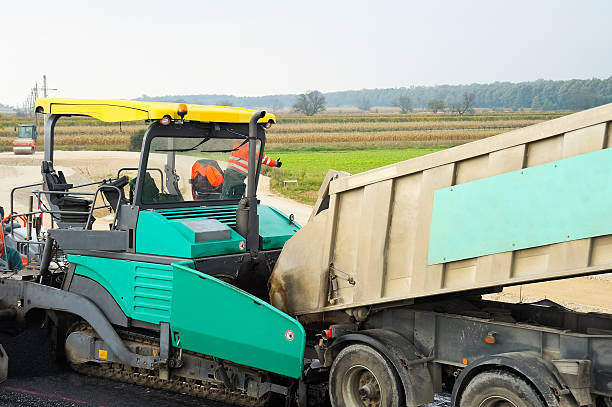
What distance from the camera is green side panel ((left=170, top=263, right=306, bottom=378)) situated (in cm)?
616

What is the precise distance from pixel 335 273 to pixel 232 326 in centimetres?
103

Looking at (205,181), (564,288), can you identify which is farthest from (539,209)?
(564,288)

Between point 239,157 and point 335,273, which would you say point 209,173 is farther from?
point 335,273

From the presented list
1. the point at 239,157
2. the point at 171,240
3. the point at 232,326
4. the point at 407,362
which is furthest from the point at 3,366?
the point at 407,362

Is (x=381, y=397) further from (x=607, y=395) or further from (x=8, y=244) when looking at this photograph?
(x=8, y=244)

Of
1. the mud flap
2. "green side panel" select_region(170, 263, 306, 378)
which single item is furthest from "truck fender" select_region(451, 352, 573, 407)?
the mud flap

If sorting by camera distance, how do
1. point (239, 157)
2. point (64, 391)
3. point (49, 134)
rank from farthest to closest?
point (49, 134), point (239, 157), point (64, 391)

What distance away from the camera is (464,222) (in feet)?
17.8

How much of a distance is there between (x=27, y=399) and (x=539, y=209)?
5.10 metres

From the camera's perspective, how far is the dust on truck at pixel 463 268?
16.2ft

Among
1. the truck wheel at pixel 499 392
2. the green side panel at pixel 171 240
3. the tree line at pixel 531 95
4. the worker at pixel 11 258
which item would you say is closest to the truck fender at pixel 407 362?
the truck wheel at pixel 499 392

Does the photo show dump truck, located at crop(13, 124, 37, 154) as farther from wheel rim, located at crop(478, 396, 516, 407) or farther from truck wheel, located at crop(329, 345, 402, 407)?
wheel rim, located at crop(478, 396, 516, 407)

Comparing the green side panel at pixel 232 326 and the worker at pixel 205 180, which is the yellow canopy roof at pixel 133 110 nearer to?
the worker at pixel 205 180

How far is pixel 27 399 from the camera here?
7055 millimetres
